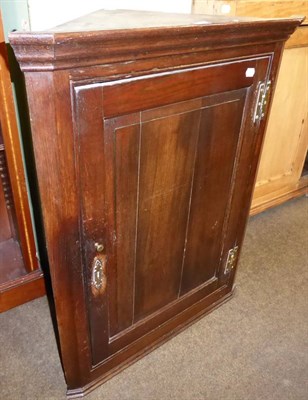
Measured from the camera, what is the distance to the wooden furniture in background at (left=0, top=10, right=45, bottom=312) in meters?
1.14

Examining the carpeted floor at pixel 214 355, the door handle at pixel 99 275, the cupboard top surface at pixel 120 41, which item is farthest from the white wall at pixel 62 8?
the carpeted floor at pixel 214 355

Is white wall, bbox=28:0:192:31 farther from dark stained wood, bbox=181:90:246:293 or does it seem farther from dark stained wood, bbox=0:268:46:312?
dark stained wood, bbox=0:268:46:312

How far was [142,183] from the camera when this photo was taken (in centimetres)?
96

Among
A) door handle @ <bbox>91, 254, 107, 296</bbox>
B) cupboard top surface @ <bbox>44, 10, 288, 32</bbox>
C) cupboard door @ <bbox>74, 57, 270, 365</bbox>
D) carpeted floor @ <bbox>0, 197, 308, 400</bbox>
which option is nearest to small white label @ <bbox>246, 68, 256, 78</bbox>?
cupboard door @ <bbox>74, 57, 270, 365</bbox>

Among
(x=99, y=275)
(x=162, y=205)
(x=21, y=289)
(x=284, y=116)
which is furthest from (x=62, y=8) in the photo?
(x=284, y=116)

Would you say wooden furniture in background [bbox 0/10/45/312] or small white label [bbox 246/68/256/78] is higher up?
small white label [bbox 246/68/256/78]

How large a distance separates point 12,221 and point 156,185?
85 cm

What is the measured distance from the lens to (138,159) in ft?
2.99

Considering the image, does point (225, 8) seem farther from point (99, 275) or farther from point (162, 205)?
point (99, 275)

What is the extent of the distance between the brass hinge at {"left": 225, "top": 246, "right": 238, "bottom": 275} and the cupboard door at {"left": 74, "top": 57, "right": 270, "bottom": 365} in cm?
4

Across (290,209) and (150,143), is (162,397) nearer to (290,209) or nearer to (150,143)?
(150,143)

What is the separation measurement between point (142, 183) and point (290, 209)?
5.30 ft

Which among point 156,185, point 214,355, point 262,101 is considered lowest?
point 214,355

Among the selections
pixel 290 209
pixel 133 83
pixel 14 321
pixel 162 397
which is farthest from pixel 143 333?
pixel 290 209
